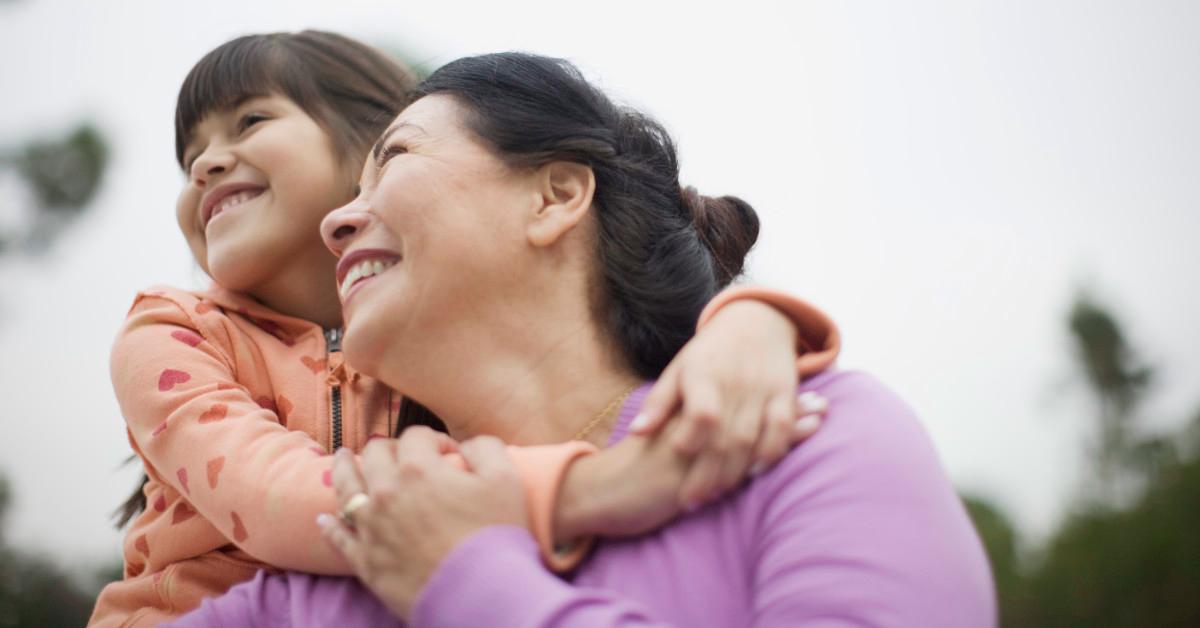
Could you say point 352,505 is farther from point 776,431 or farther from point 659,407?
point 776,431

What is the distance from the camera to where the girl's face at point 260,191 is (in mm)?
2510

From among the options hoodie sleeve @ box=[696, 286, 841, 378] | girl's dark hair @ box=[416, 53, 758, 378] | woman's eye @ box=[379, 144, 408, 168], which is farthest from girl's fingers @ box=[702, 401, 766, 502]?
woman's eye @ box=[379, 144, 408, 168]

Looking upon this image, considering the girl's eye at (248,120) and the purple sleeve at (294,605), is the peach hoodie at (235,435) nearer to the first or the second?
the purple sleeve at (294,605)

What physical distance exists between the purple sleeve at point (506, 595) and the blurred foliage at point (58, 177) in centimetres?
1172

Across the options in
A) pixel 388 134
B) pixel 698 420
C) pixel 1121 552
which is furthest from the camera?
pixel 1121 552

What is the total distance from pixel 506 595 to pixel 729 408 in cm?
38

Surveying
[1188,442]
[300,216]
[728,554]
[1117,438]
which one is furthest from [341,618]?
[1117,438]

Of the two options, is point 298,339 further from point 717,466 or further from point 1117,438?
point 1117,438

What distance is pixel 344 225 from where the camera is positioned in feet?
6.91

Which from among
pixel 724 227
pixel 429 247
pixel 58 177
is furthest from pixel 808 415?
pixel 58 177

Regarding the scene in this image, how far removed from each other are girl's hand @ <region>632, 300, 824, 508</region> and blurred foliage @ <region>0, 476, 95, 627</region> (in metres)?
11.7

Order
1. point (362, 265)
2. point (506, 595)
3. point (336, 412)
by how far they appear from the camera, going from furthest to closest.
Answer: point (336, 412)
point (362, 265)
point (506, 595)

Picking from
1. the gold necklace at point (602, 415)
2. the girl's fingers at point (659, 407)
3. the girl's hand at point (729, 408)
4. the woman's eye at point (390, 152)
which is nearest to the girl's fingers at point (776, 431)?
the girl's hand at point (729, 408)

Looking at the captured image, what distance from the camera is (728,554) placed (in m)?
1.51
